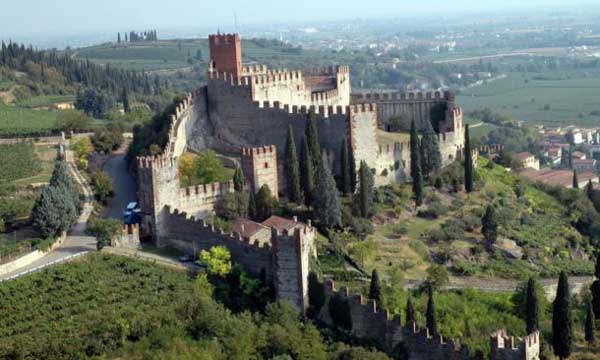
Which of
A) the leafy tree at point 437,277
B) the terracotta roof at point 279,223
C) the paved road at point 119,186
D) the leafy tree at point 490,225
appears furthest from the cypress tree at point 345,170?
the paved road at point 119,186

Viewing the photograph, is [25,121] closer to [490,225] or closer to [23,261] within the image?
[23,261]

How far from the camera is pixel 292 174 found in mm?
40750

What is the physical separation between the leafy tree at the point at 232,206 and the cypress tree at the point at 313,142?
161 inches

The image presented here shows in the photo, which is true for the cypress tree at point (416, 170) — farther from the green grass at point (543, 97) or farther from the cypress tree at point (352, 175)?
the green grass at point (543, 97)

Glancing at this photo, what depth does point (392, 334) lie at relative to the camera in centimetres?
3109

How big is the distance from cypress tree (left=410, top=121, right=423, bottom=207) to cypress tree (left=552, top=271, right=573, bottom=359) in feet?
41.7

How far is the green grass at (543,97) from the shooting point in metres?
122

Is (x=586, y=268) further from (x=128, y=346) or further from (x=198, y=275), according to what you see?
(x=128, y=346)

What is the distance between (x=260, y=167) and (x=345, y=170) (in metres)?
4.24

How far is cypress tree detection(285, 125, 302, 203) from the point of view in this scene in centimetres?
4078

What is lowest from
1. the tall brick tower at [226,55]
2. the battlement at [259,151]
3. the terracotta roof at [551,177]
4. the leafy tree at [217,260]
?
the terracotta roof at [551,177]

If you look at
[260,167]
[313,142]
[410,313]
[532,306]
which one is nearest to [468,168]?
[313,142]

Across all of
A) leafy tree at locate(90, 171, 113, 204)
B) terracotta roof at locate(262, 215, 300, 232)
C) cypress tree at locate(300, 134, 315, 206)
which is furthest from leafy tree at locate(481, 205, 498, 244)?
leafy tree at locate(90, 171, 113, 204)

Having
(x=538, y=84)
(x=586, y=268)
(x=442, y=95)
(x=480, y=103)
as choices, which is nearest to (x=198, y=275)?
(x=586, y=268)
